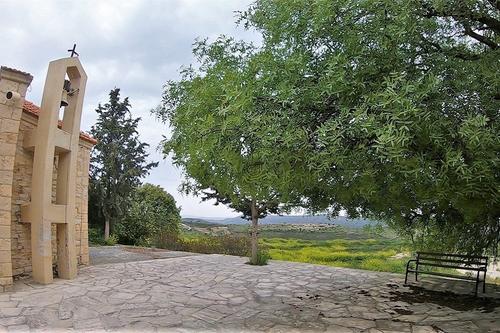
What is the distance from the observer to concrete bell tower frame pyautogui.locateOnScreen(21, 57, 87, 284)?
25.1ft

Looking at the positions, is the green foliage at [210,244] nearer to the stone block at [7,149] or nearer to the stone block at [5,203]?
the stone block at [5,203]

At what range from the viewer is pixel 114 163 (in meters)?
17.5

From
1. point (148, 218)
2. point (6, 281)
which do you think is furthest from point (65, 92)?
point (148, 218)

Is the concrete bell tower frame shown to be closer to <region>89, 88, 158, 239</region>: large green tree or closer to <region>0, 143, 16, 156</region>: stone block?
<region>0, 143, 16, 156</region>: stone block

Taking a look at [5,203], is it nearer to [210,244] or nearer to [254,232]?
[254,232]

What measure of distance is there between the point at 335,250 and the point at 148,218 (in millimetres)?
9972

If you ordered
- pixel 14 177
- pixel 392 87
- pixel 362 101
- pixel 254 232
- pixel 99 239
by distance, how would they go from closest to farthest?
pixel 392 87, pixel 362 101, pixel 14 177, pixel 254 232, pixel 99 239

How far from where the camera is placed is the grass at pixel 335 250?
1655 cm

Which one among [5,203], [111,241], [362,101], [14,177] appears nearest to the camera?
[362,101]

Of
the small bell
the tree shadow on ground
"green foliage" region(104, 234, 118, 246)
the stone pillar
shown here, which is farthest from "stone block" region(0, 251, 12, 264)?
"green foliage" region(104, 234, 118, 246)

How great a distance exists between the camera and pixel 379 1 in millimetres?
3783

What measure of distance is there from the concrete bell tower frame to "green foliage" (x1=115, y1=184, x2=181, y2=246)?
9213 mm

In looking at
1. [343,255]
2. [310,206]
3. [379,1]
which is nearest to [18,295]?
[310,206]

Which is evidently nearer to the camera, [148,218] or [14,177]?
[14,177]
